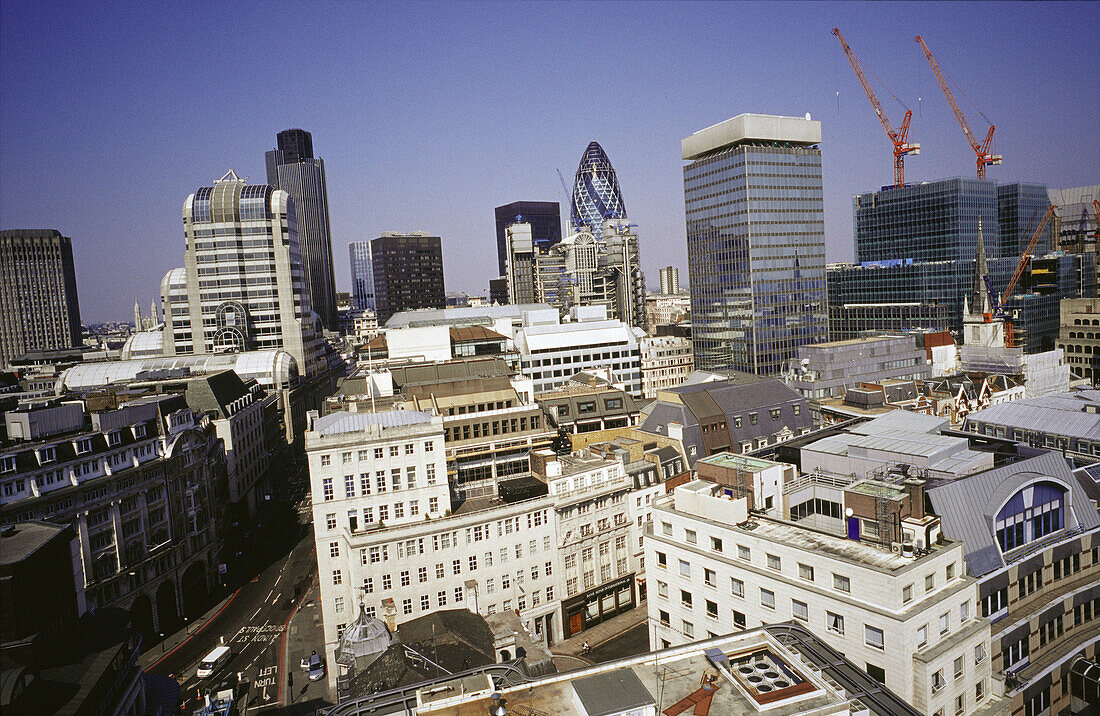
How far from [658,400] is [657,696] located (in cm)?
7362

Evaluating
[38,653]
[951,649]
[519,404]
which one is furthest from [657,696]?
[519,404]

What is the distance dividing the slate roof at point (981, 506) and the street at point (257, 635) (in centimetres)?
6212

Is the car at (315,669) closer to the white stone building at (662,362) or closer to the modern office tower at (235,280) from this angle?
the modern office tower at (235,280)

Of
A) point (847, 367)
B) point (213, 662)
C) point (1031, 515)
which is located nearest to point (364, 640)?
point (213, 662)

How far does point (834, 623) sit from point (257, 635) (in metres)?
66.2

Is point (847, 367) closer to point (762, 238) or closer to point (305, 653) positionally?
point (762, 238)

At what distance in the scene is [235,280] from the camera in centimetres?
18325

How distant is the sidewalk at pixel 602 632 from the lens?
75375 mm

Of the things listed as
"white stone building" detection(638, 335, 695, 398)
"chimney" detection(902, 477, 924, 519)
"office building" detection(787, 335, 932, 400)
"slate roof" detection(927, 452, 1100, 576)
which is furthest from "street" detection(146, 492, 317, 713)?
"white stone building" detection(638, 335, 695, 398)

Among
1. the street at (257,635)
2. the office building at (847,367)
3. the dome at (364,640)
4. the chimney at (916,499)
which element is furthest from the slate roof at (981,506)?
the office building at (847,367)

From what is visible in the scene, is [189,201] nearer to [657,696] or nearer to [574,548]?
[574,548]

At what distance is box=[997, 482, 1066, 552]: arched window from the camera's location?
51844mm

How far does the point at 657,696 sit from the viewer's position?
3173 centimetres

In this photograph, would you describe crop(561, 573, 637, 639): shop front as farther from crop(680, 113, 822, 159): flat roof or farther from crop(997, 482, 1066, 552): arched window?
crop(680, 113, 822, 159): flat roof
